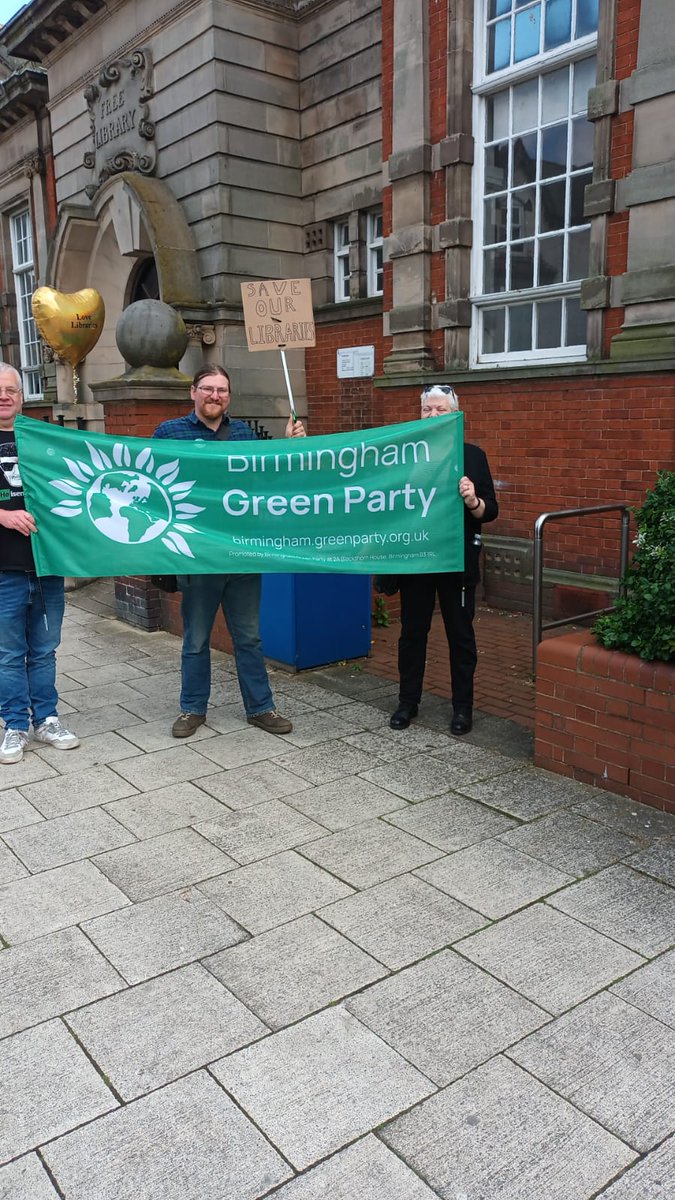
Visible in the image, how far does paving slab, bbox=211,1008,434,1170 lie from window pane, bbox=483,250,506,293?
7270mm

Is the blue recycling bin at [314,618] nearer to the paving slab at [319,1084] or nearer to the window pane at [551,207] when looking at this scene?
the paving slab at [319,1084]

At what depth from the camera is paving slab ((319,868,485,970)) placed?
298 centimetres

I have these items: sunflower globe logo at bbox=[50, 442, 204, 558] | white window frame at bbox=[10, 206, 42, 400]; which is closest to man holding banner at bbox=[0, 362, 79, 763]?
sunflower globe logo at bbox=[50, 442, 204, 558]

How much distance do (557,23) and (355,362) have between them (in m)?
4.10

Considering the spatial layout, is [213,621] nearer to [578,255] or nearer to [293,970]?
[293,970]

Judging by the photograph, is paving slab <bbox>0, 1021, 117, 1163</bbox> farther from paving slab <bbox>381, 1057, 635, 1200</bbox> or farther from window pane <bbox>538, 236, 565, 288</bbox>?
window pane <bbox>538, 236, 565, 288</bbox>

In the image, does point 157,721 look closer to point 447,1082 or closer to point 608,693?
point 608,693

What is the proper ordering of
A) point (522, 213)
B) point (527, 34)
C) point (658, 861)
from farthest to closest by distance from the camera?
point (522, 213), point (527, 34), point (658, 861)

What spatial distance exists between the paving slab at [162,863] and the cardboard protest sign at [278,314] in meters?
3.27

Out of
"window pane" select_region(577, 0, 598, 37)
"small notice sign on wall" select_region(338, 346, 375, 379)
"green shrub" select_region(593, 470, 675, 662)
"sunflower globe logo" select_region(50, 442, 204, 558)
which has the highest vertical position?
"window pane" select_region(577, 0, 598, 37)

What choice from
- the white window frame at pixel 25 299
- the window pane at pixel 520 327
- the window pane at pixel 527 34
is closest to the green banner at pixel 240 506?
the window pane at pixel 520 327

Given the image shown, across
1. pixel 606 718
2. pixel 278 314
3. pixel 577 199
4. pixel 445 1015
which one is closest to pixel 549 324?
pixel 577 199

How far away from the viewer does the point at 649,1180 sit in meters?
2.06

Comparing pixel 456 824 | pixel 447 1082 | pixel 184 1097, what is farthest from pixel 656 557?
pixel 184 1097
